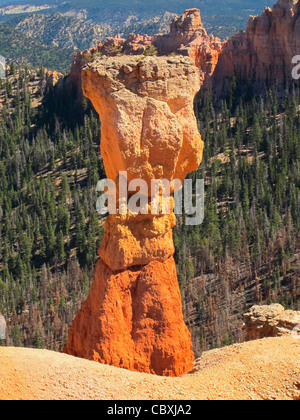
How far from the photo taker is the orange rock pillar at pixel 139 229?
18500mm

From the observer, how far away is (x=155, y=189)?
18922 mm

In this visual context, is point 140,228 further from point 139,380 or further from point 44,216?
point 44,216

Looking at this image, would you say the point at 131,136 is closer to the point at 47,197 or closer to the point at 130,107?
the point at 130,107

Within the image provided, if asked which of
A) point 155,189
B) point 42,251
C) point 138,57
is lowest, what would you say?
point 42,251

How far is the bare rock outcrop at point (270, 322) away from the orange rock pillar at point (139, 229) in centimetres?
267

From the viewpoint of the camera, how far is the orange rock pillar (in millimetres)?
18500

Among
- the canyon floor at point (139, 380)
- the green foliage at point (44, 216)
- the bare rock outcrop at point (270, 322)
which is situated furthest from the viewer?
the green foliage at point (44, 216)

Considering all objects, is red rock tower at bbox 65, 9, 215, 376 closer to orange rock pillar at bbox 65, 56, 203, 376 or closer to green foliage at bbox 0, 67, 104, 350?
orange rock pillar at bbox 65, 56, 203, 376

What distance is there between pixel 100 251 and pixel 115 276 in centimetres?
106

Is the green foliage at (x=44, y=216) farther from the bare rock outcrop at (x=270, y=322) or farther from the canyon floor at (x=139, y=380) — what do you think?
the canyon floor at (x=139, y=380)

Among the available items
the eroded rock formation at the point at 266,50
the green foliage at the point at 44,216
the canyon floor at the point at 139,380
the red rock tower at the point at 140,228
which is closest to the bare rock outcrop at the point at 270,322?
the red rock tower at the point at 140,228
